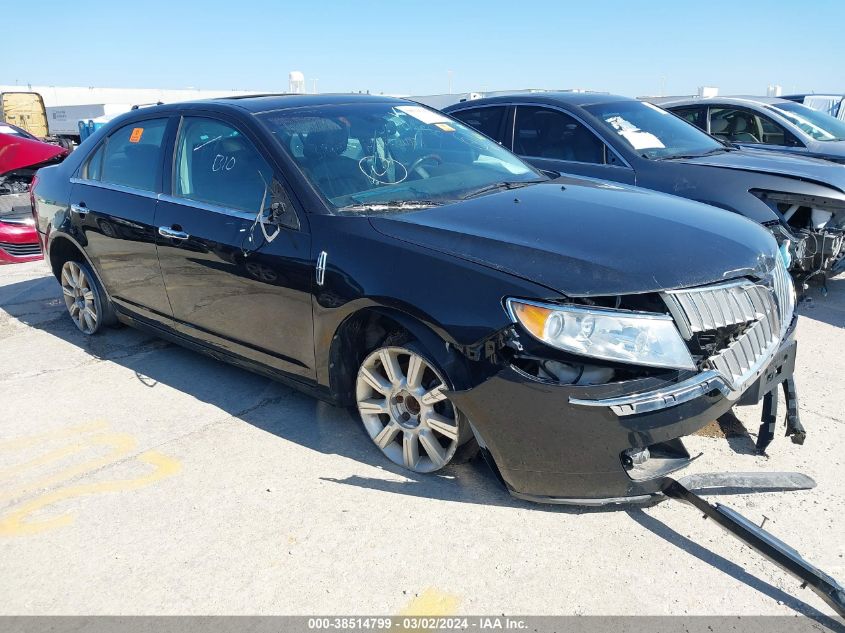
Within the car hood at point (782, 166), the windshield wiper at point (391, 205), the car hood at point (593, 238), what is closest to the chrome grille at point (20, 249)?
the windshield wiper at point (391, 205)

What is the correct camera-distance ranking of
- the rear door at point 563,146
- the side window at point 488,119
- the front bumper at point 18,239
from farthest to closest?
the front bumper at point 18,239, the side window at point 488,119, the rear door at point 563,146

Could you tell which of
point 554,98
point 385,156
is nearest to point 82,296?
point 385,156

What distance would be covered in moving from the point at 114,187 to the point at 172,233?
94 centimetres

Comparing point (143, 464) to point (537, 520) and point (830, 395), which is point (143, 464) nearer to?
point (537, 520)

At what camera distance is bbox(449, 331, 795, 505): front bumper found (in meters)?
2.44

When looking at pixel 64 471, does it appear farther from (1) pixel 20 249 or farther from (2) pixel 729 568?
(1) pixel 20 249

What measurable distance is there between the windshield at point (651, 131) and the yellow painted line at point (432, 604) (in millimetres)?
4382

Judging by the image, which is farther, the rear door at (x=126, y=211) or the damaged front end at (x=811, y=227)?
the damaged front end at (x=811, y=227)

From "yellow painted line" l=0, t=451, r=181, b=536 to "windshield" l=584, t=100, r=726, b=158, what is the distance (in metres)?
4.40

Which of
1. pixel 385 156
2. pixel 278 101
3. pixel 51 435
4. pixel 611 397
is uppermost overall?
pixel 278 101

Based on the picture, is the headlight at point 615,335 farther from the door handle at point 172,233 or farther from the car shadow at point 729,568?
the door handle at point 172,233

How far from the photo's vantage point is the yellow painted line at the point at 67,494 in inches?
115

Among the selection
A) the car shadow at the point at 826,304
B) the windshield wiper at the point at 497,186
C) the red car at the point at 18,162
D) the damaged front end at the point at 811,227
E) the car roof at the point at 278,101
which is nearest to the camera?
the windshield wiper at the point at 497,186

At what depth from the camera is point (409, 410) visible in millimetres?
3123
